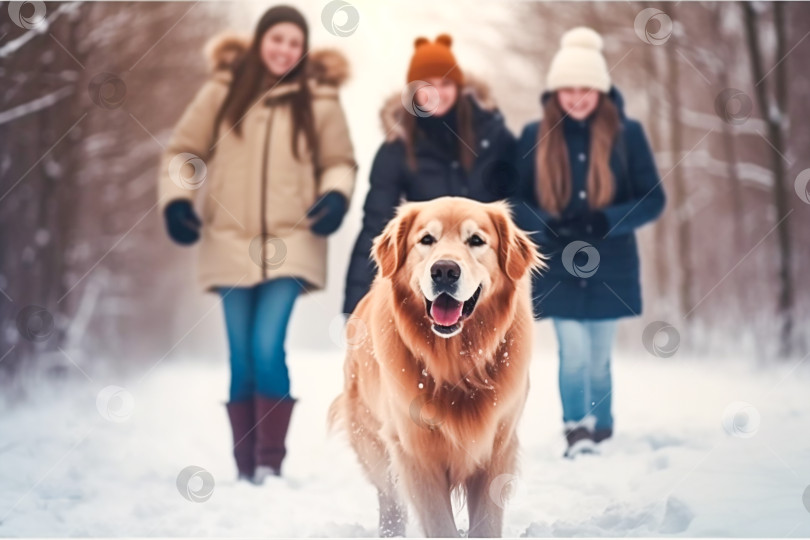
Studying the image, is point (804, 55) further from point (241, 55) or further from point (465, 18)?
point (241, 55)

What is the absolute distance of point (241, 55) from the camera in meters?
3.06

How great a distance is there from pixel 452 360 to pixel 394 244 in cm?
45

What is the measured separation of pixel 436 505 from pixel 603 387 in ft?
2.95

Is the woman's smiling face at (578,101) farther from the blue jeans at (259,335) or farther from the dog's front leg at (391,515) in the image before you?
the dog's front leg at (391,515)

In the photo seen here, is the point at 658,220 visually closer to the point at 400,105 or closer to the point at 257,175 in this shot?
the point at 400,105

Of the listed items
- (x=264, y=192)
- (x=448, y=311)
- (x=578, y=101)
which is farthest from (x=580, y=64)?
(x=264, y=192)

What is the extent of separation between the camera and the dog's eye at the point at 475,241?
249 cm

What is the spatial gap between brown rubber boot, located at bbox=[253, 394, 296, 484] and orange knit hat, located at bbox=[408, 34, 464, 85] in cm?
142

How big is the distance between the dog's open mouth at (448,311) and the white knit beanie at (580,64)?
1086 mm

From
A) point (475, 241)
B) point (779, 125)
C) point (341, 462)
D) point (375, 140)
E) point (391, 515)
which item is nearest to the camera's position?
point (475, 241)

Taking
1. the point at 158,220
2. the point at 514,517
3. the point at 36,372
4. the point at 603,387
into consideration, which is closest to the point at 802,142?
the point at 603,387

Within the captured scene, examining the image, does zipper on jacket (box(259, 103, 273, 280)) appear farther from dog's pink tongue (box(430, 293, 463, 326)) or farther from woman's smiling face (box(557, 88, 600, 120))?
woman's smiling face (box(557, 88, 600, 120))

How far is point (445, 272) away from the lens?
7.82ft

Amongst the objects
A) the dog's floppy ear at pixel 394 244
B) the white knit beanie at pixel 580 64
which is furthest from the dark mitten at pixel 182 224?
the white knit beanie at pixel 580 64
